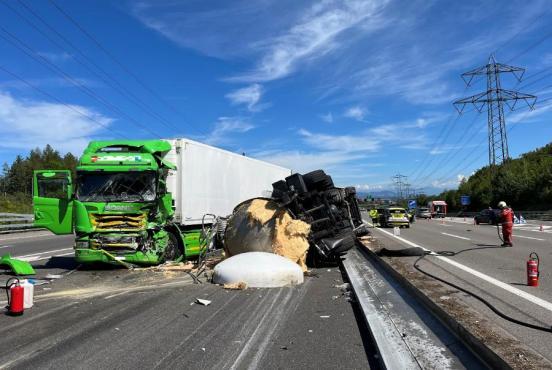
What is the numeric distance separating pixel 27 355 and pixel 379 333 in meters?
3.90

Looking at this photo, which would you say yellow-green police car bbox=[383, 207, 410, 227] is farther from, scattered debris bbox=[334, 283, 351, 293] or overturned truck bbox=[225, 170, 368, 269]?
scattered debris bbox=[334, 283, 351, 293]

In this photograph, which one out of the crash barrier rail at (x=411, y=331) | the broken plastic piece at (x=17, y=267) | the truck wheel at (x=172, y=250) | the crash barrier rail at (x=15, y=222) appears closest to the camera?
the crash barrier rail at (x=411, y=331)

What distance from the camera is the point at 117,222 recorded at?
1211 cm

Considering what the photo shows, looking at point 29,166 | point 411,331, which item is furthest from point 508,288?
point 29,166

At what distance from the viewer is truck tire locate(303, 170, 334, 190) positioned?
13711 millimetres

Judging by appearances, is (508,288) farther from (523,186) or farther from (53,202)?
(523,186)

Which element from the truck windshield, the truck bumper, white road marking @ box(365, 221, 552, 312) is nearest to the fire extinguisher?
the truck bumper

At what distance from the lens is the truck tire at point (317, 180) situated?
13.7 m

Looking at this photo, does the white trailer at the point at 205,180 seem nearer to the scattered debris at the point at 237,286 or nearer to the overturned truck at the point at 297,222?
the overturned truck at the point at 297,222

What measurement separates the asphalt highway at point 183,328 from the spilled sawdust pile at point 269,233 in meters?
1.74

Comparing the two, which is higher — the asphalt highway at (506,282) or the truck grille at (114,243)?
the truck grille at (114,243)

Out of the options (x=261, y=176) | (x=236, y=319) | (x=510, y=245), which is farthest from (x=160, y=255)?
(x=510, y=245)

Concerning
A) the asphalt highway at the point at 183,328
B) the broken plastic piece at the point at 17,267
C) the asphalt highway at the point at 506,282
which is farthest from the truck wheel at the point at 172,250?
the asphalt highway at the point at 506,282

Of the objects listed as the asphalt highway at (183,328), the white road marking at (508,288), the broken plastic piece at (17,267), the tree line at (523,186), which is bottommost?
the asphalt highway at (183,328)
